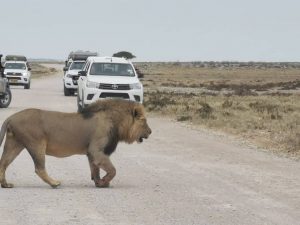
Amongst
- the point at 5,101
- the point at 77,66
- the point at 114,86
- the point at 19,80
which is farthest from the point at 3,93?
the point at 19,80

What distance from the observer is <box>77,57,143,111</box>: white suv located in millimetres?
25531

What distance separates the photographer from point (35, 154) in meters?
10.2

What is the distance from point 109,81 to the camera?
25.6m

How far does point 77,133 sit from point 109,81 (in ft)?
50.1

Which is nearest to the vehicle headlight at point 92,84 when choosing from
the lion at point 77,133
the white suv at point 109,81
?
the white suv at point 109,81

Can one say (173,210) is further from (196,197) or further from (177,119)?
(177,119)

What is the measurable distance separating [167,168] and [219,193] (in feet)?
9.46

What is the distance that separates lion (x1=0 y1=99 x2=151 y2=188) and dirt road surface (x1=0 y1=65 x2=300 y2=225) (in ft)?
1.13

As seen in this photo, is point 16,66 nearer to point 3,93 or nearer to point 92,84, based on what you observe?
point 3,93

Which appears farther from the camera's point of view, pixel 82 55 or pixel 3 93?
pixel 82 55

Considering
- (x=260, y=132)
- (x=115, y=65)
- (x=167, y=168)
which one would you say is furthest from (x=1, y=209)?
(x=115, y=65)

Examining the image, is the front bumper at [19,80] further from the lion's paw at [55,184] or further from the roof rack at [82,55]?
the lion's paw at [55,184]

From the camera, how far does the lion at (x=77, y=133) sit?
33.4ft

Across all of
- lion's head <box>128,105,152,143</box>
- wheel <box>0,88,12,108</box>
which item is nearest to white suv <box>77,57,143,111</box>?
wheel <box>0,88,12,108</box>
